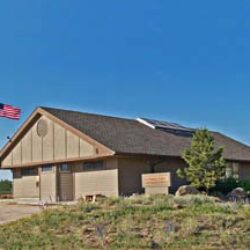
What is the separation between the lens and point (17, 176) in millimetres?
38688

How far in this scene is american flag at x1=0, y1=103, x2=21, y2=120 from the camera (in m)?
34.7

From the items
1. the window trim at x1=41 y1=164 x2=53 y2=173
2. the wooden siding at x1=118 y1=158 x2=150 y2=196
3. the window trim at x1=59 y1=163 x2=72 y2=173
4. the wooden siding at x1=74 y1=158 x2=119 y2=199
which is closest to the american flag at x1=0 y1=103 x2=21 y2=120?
the window trim at x1=41 y1=164 x2=53 y2=173

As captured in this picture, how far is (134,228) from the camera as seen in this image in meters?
15.6

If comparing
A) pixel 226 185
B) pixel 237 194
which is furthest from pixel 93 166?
pixel 237 194

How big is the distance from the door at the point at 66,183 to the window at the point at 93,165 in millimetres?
1304

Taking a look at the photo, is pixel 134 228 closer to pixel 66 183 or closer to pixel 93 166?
pixel 93 166

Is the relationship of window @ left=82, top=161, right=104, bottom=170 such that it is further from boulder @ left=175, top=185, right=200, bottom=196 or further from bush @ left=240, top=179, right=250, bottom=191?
bush @ left=240, top=179, right=250, bottom=191

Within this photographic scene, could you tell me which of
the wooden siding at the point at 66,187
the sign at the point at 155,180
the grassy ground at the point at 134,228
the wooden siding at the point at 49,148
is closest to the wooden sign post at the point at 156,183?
the sign at the point at 155,180

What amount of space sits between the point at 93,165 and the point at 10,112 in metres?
6.37

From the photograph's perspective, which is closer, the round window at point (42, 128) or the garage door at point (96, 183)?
the garage door at point (96, 183)

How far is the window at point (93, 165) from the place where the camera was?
3263 cm

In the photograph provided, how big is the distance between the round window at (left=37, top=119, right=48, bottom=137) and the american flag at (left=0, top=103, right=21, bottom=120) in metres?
1.68

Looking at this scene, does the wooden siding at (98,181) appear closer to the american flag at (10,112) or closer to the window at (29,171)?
the window at (29,171)

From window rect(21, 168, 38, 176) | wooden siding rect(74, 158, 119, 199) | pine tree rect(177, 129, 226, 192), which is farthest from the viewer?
window rect(21, 168, 38, 176)
